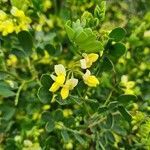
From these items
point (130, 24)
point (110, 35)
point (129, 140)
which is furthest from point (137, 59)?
point (110, 35)

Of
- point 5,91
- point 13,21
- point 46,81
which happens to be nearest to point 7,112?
point 5,91

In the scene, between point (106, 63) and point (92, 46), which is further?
point (106, 63)

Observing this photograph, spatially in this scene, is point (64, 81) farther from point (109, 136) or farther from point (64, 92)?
point (109, 136)

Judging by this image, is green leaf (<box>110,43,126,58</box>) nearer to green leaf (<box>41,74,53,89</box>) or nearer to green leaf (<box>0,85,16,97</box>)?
green leaf (<box>41,74,53,89</box>)

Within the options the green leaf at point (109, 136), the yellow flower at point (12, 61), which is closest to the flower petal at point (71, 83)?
the green leaf at point (109, 136)

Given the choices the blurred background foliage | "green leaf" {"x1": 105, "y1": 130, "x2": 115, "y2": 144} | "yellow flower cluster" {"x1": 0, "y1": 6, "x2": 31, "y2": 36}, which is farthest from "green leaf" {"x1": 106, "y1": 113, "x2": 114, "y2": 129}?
"yellow flower cluster" {"x1": 0, "y1": 6, "x2": 31, "y2": 36}

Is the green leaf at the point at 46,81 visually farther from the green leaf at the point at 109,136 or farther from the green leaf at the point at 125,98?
the green leaf at the point at 109,136
